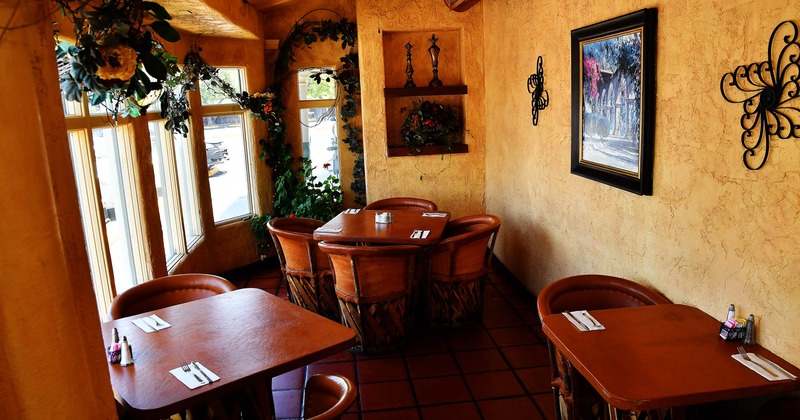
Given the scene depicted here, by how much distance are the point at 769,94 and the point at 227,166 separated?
5225 millimetres

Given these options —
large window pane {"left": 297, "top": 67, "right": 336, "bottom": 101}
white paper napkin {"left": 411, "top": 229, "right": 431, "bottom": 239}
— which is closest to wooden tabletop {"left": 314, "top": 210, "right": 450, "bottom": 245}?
white paper napkin {"left": 411, "top": 229, "right": 431, "bottom": 239}

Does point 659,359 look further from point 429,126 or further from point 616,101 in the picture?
point 429,126

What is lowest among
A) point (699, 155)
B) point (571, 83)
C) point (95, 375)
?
point (95, 375)

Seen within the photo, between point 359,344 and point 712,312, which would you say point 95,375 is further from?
point 359,344

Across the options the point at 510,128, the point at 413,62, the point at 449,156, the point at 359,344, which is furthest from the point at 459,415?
the point at 413,62

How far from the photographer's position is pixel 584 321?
2510mm

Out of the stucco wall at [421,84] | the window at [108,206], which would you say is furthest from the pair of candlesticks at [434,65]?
the window at [108,206]

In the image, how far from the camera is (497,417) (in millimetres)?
3350

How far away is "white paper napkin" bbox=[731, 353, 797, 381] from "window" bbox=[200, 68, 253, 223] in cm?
510

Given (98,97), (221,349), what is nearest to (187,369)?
(221,349)

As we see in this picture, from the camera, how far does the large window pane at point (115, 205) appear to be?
12.1 feet

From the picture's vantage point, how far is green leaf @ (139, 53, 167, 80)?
1.86 meters

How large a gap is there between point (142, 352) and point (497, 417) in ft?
6.60

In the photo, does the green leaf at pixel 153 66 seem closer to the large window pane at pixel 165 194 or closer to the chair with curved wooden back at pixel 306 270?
the chair with curved wooden back at pixel 306 270
